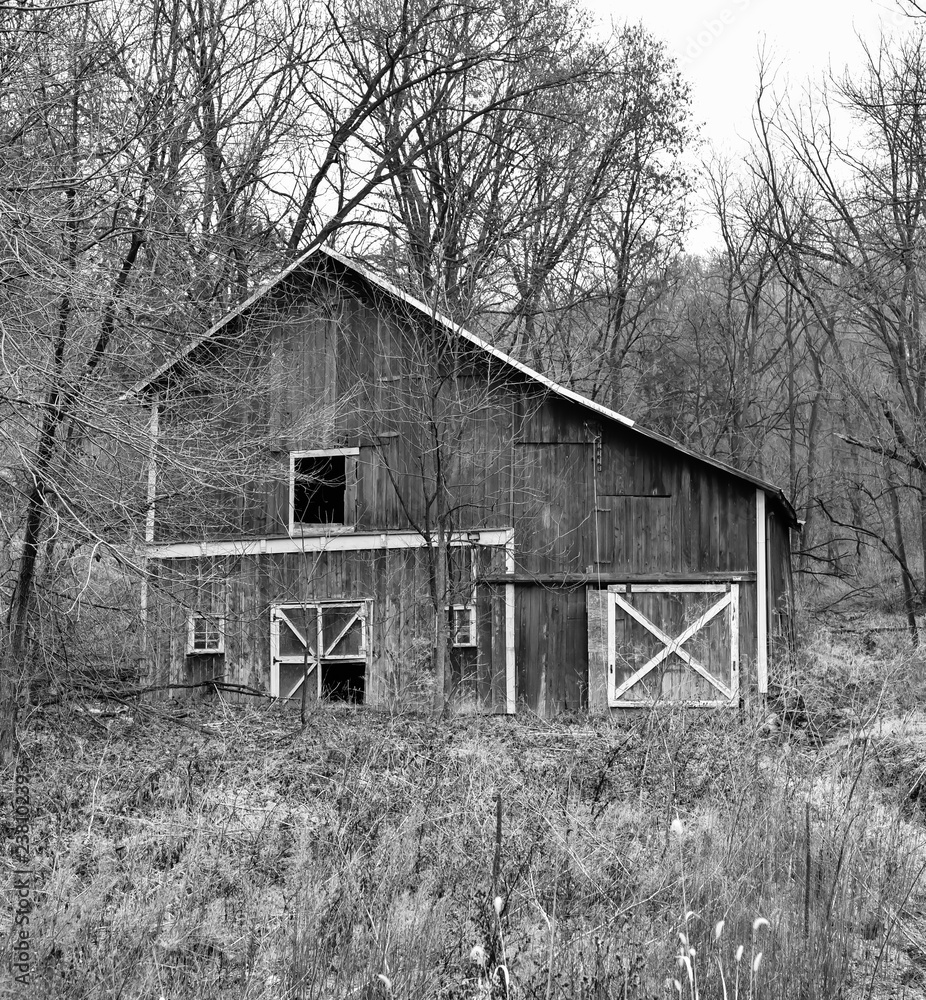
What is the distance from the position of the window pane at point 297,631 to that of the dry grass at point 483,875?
19.6 feet

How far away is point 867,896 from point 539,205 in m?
22.1

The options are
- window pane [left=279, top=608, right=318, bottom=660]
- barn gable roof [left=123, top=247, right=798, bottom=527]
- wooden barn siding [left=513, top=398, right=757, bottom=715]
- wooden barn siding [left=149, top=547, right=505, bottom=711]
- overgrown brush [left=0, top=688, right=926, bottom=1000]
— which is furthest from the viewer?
window pane [left=279, top=608, right=318, bottom=660]

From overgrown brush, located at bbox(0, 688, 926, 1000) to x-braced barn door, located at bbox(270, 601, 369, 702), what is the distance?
5961mm

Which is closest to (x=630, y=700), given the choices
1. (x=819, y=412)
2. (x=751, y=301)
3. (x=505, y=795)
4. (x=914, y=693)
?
(x=914, y=693)

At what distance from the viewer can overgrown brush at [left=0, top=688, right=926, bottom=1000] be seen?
16.0 ft

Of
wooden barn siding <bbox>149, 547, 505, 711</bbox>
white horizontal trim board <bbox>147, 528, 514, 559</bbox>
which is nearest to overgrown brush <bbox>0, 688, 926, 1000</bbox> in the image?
wooden barn siding <bbox>149, 547, 505, 711</bbox>

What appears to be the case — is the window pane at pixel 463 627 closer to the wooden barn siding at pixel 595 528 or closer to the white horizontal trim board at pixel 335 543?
the wooden barn siding at pixel 595 528

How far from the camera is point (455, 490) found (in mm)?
15938

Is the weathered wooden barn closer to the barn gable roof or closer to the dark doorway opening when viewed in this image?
the barn gable roof

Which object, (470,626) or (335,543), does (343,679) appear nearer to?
(335,543)

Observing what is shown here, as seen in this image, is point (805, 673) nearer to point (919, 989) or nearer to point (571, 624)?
point (571, 624)

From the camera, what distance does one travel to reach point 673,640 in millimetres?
15297

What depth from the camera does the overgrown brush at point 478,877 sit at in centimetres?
488

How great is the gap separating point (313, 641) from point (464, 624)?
2252 mm
